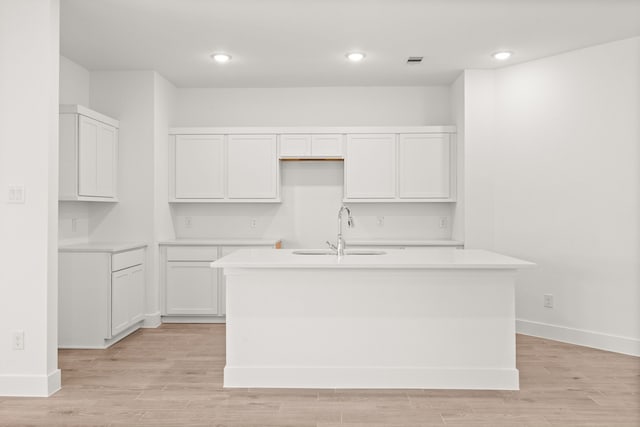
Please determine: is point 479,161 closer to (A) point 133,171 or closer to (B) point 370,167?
(B) point 370,167

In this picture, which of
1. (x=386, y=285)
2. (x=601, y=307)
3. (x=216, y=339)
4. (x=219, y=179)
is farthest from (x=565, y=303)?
(x=219, y=179)

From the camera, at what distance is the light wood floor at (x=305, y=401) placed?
8.91 feet

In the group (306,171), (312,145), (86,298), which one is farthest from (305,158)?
(86,298)

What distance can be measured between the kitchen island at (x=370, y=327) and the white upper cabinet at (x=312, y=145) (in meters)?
2.39

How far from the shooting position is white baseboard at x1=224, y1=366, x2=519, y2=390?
316 cm

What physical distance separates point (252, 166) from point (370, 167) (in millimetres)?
1281

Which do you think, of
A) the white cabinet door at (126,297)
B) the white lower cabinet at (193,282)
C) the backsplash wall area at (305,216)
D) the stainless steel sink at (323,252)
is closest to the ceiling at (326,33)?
the backsplash wall area at (305,216)

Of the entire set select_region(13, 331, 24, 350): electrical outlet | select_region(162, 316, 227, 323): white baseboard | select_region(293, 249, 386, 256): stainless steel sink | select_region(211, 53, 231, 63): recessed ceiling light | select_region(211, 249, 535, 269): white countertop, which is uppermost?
select_region(211, 53, 231, 63): recessed ceiling light

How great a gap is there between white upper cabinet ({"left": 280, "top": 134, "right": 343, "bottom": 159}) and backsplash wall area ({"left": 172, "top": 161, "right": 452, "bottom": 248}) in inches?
12.0

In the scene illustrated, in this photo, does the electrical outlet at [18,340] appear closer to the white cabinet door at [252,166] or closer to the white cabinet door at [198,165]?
the white cabinet door at [198,165]

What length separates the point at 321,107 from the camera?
5688 millimetres

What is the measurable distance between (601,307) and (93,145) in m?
4.68

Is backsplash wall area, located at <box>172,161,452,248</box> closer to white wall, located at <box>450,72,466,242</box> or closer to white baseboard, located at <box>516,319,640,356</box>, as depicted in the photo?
white wall, located at <box>450,72,466,242</box>

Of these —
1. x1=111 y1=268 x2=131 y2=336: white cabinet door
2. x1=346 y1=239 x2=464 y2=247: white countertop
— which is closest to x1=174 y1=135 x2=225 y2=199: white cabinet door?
x1=111 y1=268 x2=131 y2=336: white cabinet door
